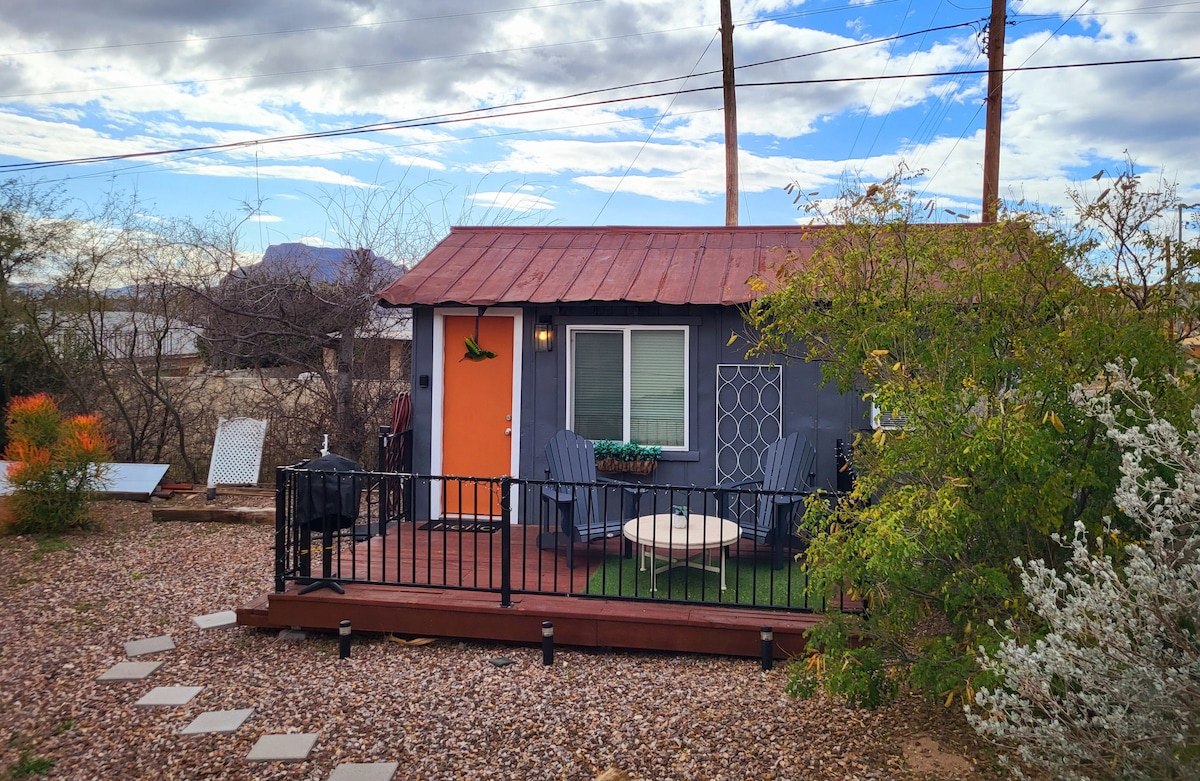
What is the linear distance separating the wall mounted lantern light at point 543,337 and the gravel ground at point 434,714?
10.4 feet

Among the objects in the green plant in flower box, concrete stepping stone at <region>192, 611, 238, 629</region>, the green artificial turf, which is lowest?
concrete stepping stone at <region>192, 611, 238, 629</region>

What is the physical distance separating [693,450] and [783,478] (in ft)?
3.76

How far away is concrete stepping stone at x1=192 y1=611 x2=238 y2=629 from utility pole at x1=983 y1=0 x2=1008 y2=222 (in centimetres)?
991

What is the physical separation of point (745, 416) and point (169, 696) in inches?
196

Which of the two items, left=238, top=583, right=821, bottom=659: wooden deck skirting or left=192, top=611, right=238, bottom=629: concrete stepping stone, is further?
left=192, top=611, right=238, bottom=629: concrete stepping stone

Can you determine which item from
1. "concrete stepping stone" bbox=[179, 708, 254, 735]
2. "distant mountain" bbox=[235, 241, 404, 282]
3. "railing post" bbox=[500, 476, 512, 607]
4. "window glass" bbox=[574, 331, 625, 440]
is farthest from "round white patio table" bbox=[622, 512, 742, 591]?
"distant mountain" bbox=[235, 241, 404, 282]

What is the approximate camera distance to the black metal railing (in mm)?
5176

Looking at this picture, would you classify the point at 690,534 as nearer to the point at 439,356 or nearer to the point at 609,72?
the point at 439,356

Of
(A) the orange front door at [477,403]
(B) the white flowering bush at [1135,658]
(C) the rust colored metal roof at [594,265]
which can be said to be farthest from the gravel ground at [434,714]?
(C) the rust colored metal roof at [594,265]

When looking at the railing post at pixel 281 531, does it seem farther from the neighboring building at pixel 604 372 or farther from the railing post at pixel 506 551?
the neighboring building at pixel 604 372

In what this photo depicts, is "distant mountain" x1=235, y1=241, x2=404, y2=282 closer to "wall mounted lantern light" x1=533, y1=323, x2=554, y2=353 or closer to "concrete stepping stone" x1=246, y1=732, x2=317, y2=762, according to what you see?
"wall mounted lantern light" x1=533, y1=323, x2=554, y2=353

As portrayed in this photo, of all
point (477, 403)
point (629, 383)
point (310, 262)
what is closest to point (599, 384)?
point (629, 383)

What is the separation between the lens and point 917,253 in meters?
3.84

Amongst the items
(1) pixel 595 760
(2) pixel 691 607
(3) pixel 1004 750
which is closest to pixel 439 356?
Answer: (2) pixel 691 607
